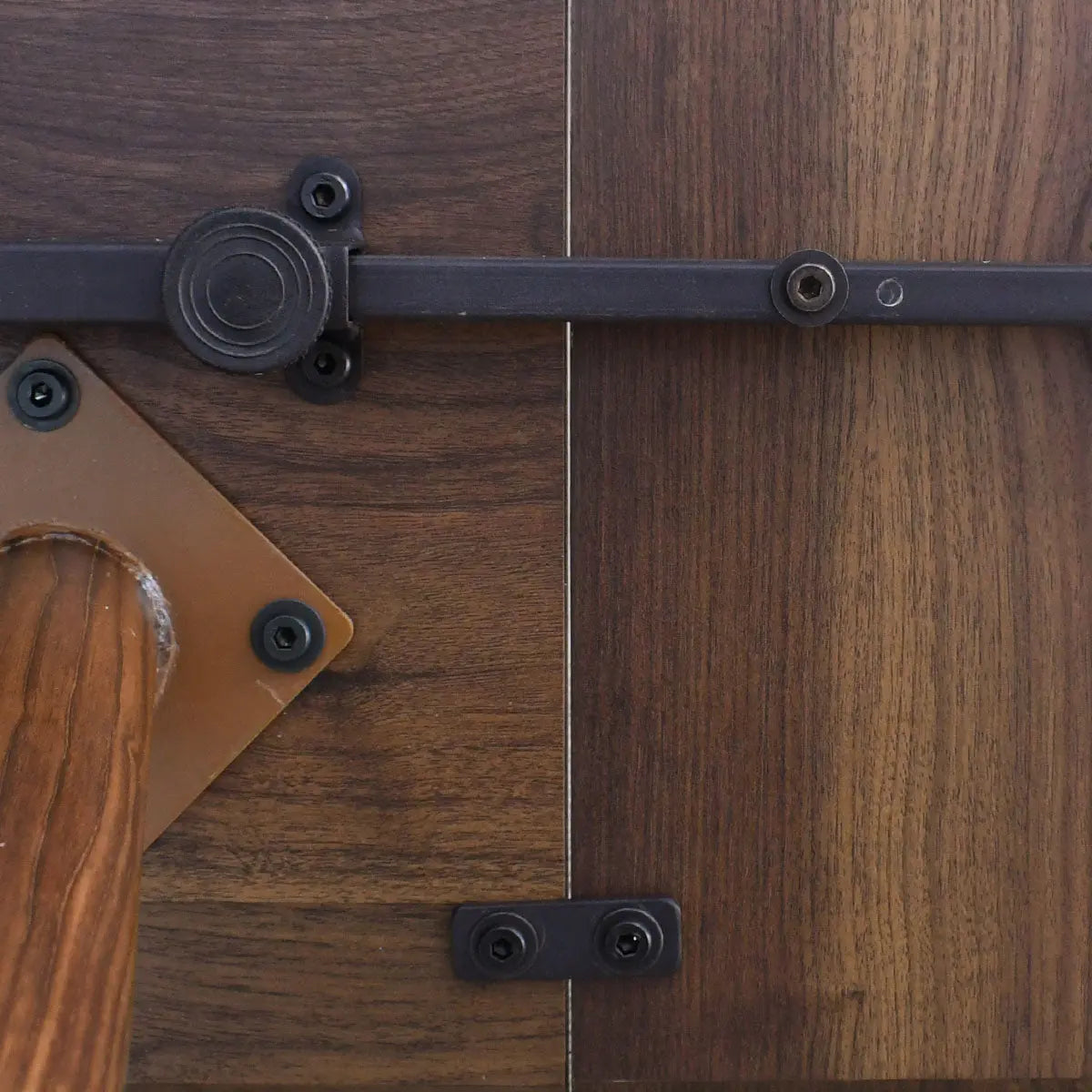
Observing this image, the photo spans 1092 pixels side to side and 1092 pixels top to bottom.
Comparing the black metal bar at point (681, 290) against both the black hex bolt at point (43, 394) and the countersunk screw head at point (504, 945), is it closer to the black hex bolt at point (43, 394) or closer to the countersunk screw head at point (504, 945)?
the black hex bolt at point (43, 394)

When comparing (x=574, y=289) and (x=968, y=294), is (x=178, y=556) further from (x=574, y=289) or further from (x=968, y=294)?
(x=968, y=294)

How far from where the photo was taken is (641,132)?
441mm

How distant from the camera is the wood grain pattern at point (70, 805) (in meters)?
0.30

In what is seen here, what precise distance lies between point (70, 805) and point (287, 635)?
0.40ft

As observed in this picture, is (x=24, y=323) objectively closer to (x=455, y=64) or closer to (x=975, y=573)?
(x=455, y=64)

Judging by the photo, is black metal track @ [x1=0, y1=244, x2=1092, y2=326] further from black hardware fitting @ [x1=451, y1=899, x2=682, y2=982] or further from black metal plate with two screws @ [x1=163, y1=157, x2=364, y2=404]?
black hardware fitting @ [x1=451, y1=899, x2=682, y2=982]

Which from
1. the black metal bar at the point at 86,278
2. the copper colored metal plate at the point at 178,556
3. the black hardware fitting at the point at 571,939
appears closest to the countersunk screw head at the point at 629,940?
the black hardware fitting at the point at 571,939

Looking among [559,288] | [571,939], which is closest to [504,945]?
[571,939]

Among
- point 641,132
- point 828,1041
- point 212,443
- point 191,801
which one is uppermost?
point 641,132

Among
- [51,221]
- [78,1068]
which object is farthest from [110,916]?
[51,221]

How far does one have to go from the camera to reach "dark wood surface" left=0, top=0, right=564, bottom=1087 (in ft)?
1.40

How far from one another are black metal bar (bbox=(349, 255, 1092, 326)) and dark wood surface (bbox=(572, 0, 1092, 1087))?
0.07ft

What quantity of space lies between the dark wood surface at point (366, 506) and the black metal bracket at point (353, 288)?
0.07ft

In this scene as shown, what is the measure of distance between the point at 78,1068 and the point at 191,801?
147mm
